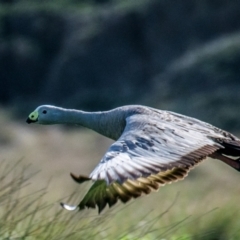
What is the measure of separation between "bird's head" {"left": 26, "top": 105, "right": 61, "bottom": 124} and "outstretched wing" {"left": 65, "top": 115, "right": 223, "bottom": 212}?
1.56 metres

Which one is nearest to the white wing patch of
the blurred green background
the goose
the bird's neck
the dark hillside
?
the goose

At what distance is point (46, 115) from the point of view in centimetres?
1059

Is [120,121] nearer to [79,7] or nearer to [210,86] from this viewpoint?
[210,86]

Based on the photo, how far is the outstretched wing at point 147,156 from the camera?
7211 mm

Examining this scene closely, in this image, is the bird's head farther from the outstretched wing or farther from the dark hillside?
the dark hillside

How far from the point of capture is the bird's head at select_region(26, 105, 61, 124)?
34.6 feet

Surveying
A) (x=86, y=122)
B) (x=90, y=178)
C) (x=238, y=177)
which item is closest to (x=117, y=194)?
(x=90, y=178)

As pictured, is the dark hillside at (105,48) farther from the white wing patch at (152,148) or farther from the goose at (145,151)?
the white wing patch at (152,148)

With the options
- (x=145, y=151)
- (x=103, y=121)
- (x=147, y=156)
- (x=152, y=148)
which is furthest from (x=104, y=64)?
(x=147, y=156)

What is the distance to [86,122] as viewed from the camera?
10141mm

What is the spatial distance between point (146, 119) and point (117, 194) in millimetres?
928

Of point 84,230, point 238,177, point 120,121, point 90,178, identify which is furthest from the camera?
point 238,177

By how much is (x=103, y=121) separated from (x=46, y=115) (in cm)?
100

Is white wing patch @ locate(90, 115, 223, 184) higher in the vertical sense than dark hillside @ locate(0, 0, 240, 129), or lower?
lower
